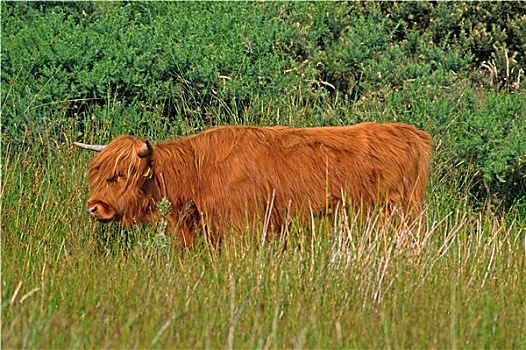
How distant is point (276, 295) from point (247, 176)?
1707 millimetres

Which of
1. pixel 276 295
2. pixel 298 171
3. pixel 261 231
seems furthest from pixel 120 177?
pixel 276 295

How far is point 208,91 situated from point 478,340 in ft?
16.7

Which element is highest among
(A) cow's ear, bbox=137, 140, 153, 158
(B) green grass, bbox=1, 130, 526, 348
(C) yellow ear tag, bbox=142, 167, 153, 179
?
(A) cow's ear, bbox=137, 140, 153, 158

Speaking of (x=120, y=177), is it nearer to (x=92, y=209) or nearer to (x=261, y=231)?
(x=92, y=209)

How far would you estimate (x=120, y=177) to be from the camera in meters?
6.95

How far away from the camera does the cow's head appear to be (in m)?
6.90

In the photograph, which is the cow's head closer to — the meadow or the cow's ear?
the cow's ear

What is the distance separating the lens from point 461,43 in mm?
11234

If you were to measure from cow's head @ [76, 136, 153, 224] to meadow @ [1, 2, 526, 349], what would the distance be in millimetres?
254

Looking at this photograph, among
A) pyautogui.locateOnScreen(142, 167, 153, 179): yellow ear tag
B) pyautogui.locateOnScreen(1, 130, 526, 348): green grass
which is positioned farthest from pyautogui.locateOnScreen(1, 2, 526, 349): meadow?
pyautogui.locateOnScreen(142, 167, 153, 179): yellow ear tag

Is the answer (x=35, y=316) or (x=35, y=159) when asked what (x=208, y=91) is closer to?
(x=35, y=159)

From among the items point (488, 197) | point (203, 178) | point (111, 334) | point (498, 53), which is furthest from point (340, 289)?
point (498, 53)

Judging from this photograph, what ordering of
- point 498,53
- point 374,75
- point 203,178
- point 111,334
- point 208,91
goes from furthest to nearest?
1. point 498,53
2. point 374,75
3. point 208,91
4. point 203,178
5. point 111,334

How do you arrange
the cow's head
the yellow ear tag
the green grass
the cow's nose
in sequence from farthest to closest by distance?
1. the yellow ear tag
2. the cow's head
3. the cow's nose
4. the green grass
